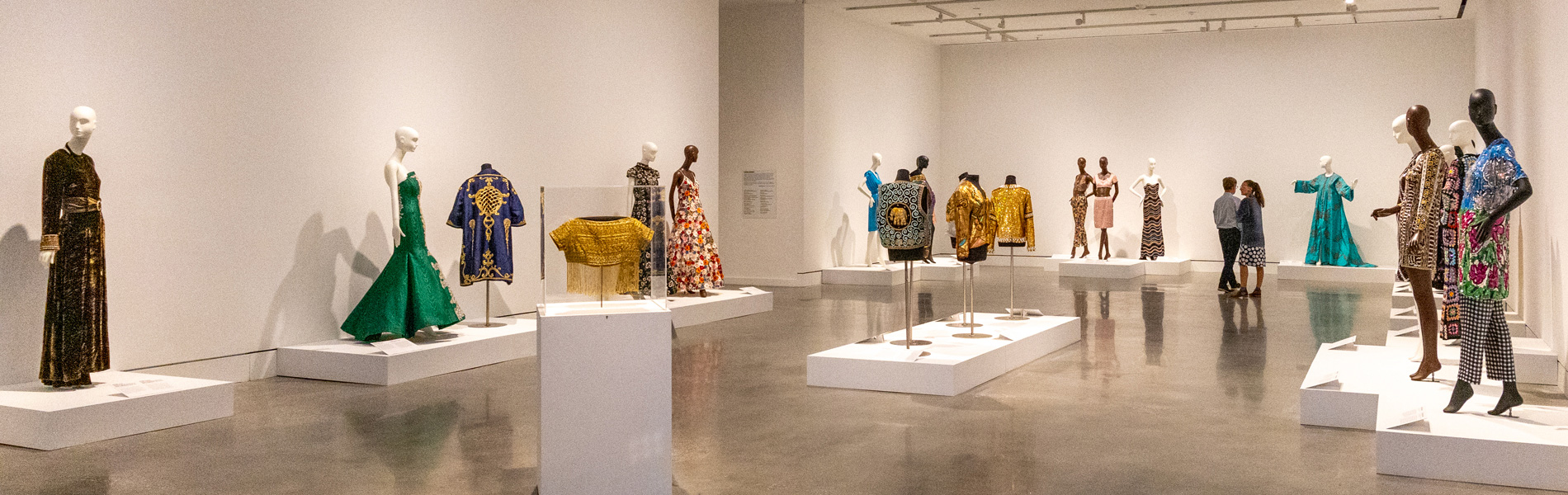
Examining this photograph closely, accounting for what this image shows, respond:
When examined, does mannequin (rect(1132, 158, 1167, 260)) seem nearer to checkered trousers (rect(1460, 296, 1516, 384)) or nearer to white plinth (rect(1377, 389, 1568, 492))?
checkered trousers (rect(1460, 296, 1516, 384))

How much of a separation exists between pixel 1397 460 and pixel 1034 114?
14858 millimetres

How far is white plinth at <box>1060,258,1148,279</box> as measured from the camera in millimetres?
15977

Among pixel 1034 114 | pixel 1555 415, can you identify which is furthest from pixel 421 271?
pixel 1034 114

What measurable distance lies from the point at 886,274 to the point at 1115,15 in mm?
5052

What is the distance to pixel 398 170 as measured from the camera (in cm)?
774

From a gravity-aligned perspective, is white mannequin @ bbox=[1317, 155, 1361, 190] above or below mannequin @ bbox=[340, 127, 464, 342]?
above

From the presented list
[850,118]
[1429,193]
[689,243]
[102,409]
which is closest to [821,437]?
[1429,193]

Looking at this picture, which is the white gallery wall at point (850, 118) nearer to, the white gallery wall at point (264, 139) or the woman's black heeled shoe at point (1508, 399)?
the white gallery wall at point (264, 139)

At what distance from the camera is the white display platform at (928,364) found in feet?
21.9

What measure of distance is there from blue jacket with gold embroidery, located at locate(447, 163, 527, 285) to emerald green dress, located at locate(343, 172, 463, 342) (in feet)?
1.70

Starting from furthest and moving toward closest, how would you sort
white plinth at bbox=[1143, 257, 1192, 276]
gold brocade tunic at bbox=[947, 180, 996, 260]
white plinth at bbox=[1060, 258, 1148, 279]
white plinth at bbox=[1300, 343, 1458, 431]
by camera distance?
1. white plinth at bbox=[1143, 257, 1192, 276]
2. white plinth at bbox=[1060, 258, 1148, 279]
3. gold brocade tunic at bbox=[947, 180, 996, 260]
4. white plinth at bbox=[1300, 343, 1458, 431]

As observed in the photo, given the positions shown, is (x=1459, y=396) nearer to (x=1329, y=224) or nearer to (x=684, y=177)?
(x=684, y=177)

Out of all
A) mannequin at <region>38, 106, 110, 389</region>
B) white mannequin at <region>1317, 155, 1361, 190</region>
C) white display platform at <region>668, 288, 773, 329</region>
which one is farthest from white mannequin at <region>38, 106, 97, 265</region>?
white mannequin at <region>1317, 155, 1361, 190</region>

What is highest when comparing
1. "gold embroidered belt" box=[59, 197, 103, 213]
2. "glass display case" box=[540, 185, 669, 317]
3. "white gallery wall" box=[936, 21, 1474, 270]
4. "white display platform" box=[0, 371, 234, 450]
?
"white gallery wall" box=[936, 21, 1474, 270]
